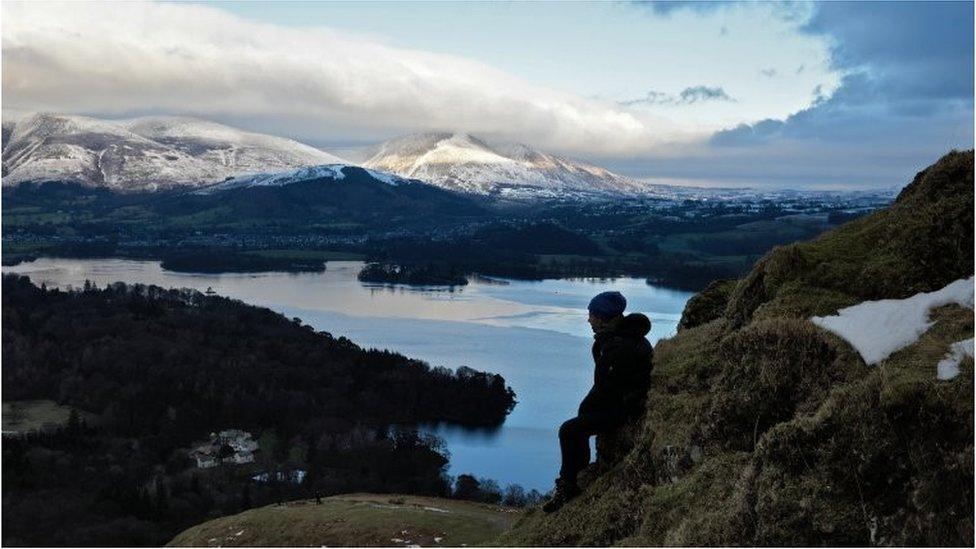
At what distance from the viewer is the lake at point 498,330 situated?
82.7 meters

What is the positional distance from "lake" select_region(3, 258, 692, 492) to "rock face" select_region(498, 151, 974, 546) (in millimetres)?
40936

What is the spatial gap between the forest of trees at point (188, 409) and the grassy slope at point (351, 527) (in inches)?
1350

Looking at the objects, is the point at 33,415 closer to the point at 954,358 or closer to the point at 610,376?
the point at 610,376

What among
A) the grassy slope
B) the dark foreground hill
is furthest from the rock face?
the grassy slope

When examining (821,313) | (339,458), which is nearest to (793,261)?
(821,313)

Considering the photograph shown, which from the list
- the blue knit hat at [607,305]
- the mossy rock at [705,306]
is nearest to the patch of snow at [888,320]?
the blue knit hat at [607,305]

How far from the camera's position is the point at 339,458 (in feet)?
302

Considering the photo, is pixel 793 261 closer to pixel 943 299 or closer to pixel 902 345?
pixel 943 299

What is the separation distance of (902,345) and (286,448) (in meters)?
95.5

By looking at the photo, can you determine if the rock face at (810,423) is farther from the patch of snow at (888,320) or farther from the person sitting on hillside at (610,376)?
the person sitting on hillside at (610,376)

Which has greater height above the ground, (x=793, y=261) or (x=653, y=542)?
(x=793, y=261)

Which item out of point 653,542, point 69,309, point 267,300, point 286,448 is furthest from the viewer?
point 267,300

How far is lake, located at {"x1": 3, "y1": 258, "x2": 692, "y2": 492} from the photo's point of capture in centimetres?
8269

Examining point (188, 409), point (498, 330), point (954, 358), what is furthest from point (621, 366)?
point (498, 330)
